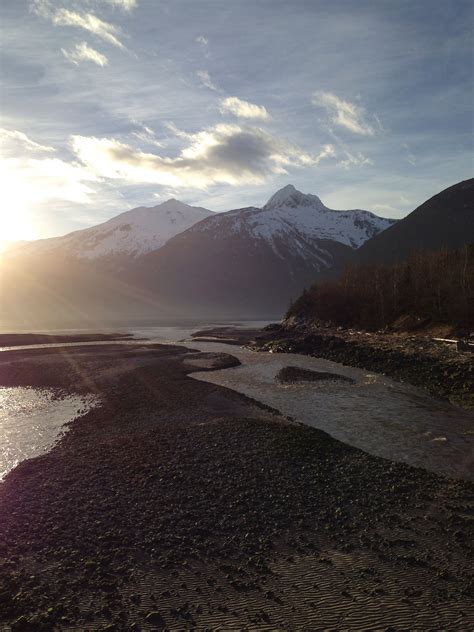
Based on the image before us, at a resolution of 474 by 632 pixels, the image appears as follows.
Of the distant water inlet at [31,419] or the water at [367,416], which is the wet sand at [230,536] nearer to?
the distant water inlet at [31,419]

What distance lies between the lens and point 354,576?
11977mm

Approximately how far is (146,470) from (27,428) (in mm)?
12850

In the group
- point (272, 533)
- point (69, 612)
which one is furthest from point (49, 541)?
point (272, 533)

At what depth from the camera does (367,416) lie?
2908 cm

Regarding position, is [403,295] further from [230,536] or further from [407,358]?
[230,536]

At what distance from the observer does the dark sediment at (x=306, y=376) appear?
141 ft

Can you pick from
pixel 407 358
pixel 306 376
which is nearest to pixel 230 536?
pixel 306 376

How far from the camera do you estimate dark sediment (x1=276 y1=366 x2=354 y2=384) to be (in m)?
43.0

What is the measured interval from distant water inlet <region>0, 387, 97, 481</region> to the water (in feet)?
0.24

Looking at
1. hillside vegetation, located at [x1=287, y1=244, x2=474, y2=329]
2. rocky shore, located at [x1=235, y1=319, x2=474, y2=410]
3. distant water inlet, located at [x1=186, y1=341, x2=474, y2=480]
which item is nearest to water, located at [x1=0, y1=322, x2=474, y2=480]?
distant water inlet, located at [x1=186, y1=341, x2=474, y2=480]

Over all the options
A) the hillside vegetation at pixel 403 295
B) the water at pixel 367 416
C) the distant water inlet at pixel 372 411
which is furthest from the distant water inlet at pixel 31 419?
the hillside vegetation at pixel 403 295

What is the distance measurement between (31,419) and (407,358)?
37261 millimetres

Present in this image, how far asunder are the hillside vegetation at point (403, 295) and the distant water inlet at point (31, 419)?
173 ft

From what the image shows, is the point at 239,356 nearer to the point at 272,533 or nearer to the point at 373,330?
the point at 373,330
